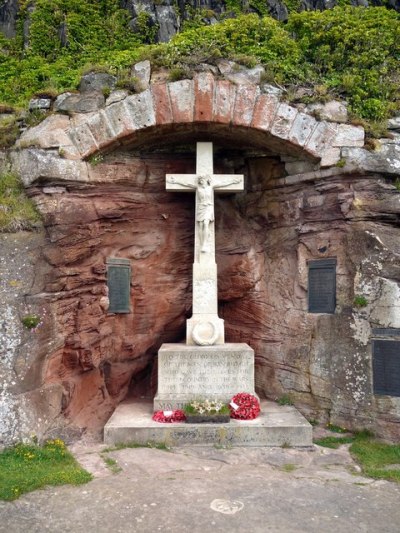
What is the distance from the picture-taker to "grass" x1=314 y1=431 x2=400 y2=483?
6266mm

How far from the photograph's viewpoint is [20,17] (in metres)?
11.1

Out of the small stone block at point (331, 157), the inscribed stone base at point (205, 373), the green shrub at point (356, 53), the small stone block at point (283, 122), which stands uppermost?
the green shrub at point (356, 53)

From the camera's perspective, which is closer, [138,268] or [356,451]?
[356,451]

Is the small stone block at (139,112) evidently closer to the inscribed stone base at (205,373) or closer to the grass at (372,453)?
the inscribed stone base at (205,373)

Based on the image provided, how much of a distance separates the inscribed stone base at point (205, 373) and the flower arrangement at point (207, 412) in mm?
404

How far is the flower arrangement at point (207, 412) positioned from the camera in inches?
286

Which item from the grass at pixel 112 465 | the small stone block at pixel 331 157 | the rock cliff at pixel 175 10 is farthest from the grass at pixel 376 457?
the rock cliff at pixel 175 10

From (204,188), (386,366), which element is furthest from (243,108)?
(386,366)

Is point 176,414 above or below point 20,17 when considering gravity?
below

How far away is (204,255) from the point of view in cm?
875

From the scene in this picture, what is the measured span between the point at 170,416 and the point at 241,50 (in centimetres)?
674

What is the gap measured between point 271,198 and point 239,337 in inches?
113

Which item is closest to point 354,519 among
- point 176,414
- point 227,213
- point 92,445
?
point 176,414

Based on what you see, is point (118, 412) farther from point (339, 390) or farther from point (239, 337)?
point (339, 390)
